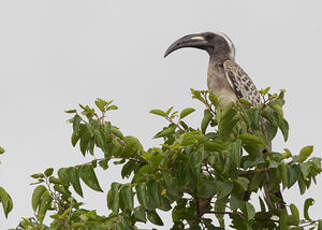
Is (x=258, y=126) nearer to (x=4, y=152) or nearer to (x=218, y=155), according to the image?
(x=218, y=155)

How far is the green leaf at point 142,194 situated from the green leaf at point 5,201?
2.55 ft

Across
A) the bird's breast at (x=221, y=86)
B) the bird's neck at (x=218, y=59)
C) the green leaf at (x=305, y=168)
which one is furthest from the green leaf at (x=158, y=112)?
the bird's neck at (x=218, y=59)

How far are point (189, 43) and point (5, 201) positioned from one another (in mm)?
3953

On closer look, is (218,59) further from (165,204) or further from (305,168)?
(165,204)

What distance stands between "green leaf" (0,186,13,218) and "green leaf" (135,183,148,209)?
78cm

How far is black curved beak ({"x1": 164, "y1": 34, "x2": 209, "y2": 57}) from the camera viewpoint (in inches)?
271

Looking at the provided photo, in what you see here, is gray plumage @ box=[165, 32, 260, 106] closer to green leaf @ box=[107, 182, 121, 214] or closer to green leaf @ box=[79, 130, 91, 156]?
green leaf @ box=[79, 130, 91, 156]

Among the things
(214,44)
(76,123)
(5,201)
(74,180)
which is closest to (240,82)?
(214,44)

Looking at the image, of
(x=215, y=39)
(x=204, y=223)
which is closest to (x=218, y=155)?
(x=204, y=223)

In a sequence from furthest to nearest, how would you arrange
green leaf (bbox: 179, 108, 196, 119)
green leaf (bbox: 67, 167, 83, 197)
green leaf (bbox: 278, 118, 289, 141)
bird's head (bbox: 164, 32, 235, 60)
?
1. bird's head (bbox: 164, 32, 235, 60)
2. green leaf (bbox: 179, 108, 196, 119)
3. green leaf (bbox: 278, 118, 289, 141)
4. green leaf (bbox: 67, 167, 83, 197)

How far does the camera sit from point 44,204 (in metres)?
3.79

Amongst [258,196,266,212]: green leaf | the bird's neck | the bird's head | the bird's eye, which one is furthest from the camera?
the bird's eye

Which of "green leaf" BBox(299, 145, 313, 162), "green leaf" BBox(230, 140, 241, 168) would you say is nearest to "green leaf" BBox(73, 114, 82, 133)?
"green leaf" BBox(230, 140, 241, 168)

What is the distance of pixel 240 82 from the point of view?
22.1 ft
